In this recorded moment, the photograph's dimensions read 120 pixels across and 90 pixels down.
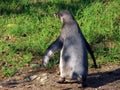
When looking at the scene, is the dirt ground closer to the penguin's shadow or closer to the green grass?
the penguin's shadow

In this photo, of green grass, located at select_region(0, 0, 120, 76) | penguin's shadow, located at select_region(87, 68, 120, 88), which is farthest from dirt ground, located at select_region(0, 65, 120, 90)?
green grass, located at select_region(0, 0, 120, 76)

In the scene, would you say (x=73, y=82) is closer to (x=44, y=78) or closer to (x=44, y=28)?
(x=44, y=78)

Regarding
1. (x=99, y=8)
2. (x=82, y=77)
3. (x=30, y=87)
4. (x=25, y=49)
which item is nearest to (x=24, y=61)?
(x=25, y=49)

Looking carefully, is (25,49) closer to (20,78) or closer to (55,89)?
(20,78)

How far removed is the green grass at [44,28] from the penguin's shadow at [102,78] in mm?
407

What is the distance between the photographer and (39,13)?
8.62m

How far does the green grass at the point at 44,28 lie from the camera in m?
7.05

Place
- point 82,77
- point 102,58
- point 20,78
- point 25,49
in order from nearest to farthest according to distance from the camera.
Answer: point 82,77, point 20,78, point 102,58, point 25,49

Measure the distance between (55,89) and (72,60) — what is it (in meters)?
0.42

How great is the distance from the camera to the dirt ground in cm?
591

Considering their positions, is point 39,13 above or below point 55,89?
above

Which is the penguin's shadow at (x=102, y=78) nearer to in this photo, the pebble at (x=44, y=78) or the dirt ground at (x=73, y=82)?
the dirt ground at (x=73, y=82)

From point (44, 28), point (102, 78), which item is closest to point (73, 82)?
point (102, 78)

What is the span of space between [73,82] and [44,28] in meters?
2.11
